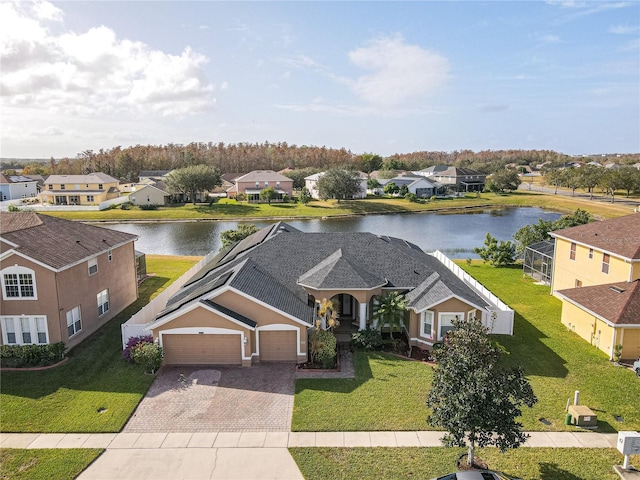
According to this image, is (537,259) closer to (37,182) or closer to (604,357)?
(604,357)

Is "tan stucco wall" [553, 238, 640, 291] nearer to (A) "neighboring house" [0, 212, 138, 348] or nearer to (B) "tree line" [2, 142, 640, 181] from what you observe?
(A) "neighboring house" [0, 212, 138, 348]

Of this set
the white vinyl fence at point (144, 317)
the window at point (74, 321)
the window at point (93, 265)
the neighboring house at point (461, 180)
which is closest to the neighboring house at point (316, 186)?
the neighboring house at point (461, 180)

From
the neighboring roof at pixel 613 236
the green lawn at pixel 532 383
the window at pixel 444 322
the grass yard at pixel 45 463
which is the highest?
the neighboring roof at pixel 613 236

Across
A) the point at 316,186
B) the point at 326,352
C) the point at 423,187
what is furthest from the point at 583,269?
the point at 423,187

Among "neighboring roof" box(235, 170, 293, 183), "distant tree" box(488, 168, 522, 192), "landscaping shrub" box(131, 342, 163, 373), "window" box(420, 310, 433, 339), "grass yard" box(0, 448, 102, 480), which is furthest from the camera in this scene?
"distant tree" box(488, 168, 522, 192)

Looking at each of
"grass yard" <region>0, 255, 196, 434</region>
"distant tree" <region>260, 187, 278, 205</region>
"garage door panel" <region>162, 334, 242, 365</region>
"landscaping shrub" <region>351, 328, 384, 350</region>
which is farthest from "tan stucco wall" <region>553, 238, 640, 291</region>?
"distant tree" <region>260, 187, 278, 205</region>

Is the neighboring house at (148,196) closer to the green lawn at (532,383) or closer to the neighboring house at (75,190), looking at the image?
the neighboring house at (75,190)
